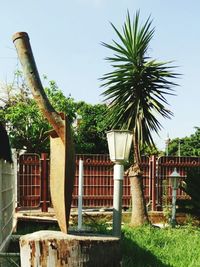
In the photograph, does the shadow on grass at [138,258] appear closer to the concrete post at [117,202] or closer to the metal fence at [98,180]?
the concrete post at [117,202]

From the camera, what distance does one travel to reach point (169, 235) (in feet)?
34.1

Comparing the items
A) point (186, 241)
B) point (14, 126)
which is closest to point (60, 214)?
point (186, 241)

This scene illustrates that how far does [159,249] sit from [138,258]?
864mm

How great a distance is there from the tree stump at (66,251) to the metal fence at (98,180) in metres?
12.4

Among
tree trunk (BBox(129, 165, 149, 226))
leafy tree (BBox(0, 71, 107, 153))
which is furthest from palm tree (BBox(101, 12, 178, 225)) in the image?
leafy tree (BBox(0, 71, 107, 153))

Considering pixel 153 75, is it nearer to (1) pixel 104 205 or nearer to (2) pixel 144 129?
(2) pixel 144 129

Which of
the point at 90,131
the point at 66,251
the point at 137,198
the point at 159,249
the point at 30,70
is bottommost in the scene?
the point at 159,249

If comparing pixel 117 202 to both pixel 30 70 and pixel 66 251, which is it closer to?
pixel 66 251

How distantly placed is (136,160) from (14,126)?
16415 millimetres

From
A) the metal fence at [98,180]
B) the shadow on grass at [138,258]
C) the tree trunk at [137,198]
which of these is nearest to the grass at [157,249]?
the shadow on grass at [138,258]

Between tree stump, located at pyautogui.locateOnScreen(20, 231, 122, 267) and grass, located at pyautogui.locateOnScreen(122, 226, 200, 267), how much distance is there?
357 cm

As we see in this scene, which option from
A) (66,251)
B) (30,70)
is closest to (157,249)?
(66,251)

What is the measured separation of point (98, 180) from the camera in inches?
679

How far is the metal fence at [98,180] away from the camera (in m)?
16.4
